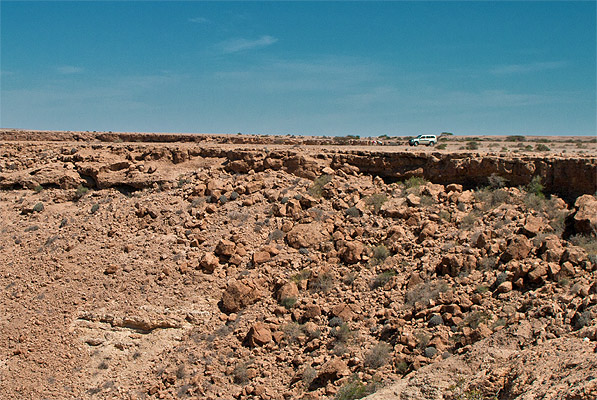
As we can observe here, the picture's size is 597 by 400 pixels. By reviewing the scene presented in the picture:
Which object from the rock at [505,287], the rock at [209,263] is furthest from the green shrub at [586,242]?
the rock at [209,263]

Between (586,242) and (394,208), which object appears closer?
(586,242)

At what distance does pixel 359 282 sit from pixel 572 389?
24.6ft

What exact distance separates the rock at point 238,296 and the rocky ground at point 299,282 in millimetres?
38

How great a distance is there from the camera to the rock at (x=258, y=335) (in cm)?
1400

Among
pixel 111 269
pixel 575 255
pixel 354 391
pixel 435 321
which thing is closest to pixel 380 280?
pixel 435 321

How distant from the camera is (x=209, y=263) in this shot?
16297mm

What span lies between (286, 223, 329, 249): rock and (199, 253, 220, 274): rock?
7.23ft

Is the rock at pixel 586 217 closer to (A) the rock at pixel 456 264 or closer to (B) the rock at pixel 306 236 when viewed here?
(A) the rock at pixel 456 264

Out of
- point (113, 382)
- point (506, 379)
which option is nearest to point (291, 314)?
point (113, 382)

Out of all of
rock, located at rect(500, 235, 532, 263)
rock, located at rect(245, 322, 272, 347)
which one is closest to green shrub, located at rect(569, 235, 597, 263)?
rock, located at rect(500, 235, 532, 263)

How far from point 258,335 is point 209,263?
3.14 metres

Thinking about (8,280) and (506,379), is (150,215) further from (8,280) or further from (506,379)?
(506,379)

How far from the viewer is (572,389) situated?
311 inches

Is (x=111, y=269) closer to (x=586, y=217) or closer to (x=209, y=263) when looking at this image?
(x=209, y=263)
